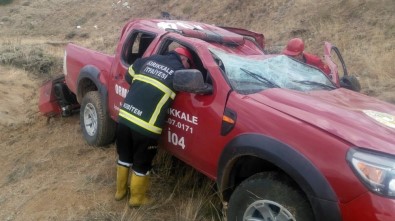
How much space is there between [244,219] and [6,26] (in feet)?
99.8

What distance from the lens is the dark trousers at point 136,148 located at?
12.9 feet

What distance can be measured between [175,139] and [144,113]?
1.12ft

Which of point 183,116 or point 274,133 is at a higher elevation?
point 274,133

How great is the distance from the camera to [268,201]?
2926 mm

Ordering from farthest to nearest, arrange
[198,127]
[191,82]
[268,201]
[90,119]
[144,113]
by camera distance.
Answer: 1. [90,119]
2. [144,113]
3. [198,127]
4. [191,82]
5. [268,201]

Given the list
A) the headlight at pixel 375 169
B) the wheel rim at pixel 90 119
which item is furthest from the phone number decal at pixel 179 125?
the wheel rim at pixel 90 119

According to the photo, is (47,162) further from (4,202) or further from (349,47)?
(349,47)

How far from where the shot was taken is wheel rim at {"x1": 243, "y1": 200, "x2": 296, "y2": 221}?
285 cm

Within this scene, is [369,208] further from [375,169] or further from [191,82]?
[191,82]

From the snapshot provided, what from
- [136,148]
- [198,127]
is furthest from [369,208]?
[136,148]

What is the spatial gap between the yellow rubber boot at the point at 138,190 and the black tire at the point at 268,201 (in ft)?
3.68

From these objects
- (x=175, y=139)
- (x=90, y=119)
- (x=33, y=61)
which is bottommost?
(x=33, y=61)

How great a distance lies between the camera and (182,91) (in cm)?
363

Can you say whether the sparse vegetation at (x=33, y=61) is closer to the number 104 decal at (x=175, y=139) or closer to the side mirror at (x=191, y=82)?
the number 104 decal at (x=175, y=139)
